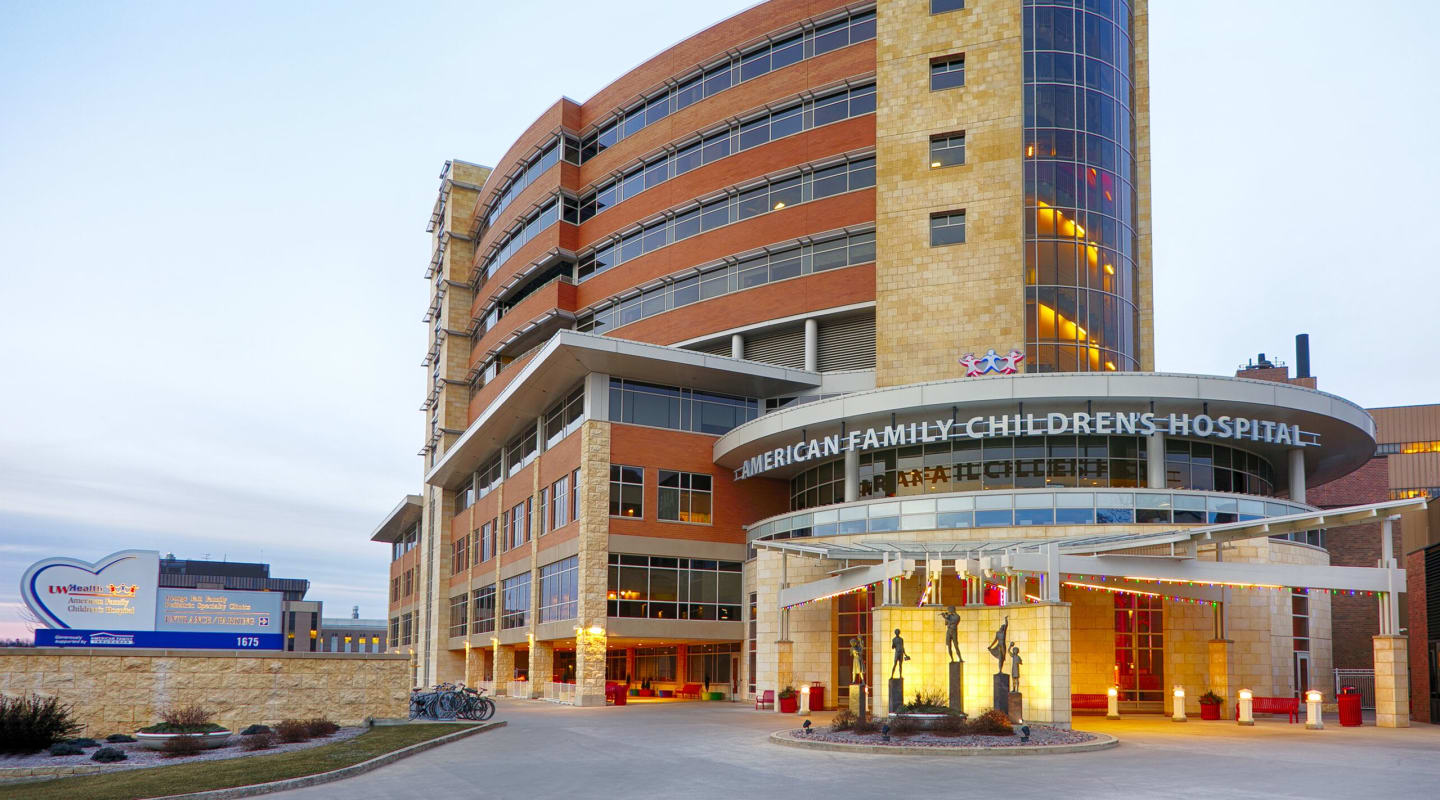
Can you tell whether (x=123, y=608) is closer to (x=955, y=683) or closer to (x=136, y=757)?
(x=136, y=757)

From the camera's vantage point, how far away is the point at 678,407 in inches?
2170

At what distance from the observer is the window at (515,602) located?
61.7 meters

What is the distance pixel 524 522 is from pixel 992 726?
4118 cm

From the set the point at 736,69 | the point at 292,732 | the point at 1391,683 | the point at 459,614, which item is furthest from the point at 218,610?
the point at 459,614

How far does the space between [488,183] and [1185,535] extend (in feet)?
220

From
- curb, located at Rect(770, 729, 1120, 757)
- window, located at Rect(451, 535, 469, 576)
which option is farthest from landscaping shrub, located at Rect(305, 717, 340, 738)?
window, located at Rect(451, 535, 469, 576)

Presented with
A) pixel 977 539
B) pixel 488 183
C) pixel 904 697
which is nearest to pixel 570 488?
pixel 977 539

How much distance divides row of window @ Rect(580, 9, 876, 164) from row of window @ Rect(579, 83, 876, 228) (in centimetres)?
240

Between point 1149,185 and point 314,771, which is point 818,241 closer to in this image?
point 1149,185

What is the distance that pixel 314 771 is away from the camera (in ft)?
68.2

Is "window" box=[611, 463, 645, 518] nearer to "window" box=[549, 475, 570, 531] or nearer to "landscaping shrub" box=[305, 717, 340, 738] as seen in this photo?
"window" box=[549, 475, 570, 531]

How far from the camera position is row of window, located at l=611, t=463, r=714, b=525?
52656 mm

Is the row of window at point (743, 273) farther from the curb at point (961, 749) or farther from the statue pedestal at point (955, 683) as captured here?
the curb at point (961, 749)

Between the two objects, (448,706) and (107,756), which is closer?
(107,756)
